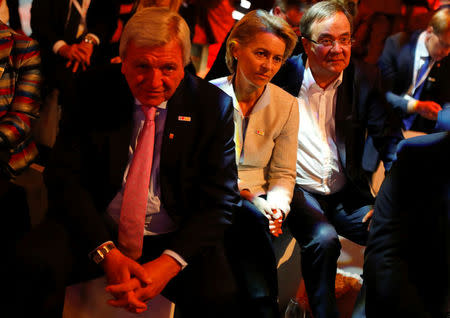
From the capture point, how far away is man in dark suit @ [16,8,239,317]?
152 centimetres

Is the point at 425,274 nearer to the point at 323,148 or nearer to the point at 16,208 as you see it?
the point at 323,148

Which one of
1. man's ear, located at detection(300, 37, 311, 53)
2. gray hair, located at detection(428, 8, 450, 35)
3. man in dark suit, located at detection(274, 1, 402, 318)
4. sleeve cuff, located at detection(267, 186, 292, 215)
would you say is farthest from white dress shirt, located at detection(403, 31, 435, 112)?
sleeve cuff, located at detection(267, 186, 292, 215)

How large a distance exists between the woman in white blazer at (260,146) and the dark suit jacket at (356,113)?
0.22 metres

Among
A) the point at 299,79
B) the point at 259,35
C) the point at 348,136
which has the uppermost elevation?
the point at 259,35

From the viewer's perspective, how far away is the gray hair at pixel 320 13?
2186mm

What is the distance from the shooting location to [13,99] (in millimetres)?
2047

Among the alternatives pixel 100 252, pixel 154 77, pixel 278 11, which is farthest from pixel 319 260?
pixel 278 11

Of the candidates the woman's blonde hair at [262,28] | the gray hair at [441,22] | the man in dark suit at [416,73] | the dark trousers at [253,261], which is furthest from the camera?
the man in dark suit at [416,73]

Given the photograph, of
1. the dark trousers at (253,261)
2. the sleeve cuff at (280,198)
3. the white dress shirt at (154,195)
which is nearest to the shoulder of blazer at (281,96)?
the sleeve cuff at (280,198)

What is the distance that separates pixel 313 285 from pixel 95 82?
1.24 m

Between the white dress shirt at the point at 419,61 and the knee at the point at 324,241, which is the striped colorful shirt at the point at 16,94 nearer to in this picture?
the knee at the point at 324,241

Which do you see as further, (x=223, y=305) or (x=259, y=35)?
(x=259, y=35)

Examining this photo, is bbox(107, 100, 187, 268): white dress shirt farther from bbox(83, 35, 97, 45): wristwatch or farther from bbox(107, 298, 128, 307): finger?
bbox(83, 35, 97, 45): wristwatch

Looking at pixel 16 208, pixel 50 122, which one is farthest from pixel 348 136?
pixel 50 122
